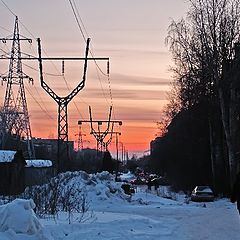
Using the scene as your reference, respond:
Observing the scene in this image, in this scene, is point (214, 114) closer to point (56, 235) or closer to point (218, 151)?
point (218, 151)

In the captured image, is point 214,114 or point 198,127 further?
point 198,127

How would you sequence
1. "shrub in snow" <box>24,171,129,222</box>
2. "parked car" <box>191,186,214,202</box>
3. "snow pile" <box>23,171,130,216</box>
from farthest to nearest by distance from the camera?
1. "parked car" <box>191,186,214,202</box>
2. "snow pile" <box>23,171,130,216</box>
3. "shrub in snow" <box>24,171,129,222</box>

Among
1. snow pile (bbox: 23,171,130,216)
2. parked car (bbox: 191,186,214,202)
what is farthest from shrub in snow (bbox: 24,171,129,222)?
parked car (bbox: 191,186,214,202)

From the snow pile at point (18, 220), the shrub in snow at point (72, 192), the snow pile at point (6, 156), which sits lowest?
the snow pile at point (18, 220)

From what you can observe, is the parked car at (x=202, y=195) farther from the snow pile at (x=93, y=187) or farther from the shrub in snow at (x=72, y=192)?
the snow pile at (x=93, y=187)

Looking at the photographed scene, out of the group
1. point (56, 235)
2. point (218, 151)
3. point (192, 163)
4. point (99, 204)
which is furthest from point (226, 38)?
point (56, 235)

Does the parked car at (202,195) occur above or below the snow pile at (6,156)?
below

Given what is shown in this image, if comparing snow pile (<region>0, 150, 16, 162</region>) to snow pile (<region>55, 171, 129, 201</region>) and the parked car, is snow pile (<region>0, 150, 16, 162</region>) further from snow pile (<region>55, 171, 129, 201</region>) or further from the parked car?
the parked car

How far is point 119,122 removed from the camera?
221 feet

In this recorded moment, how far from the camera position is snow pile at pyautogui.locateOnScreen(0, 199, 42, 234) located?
11703 millimetres

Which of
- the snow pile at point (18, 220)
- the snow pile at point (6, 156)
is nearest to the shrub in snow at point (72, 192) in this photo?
the snow pile at point (18, 220)

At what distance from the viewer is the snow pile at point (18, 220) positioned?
1170 cm

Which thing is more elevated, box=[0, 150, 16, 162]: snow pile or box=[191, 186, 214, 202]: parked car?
box=[0, 150, 16, 162]: snow pile

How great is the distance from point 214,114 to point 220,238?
128 ft
